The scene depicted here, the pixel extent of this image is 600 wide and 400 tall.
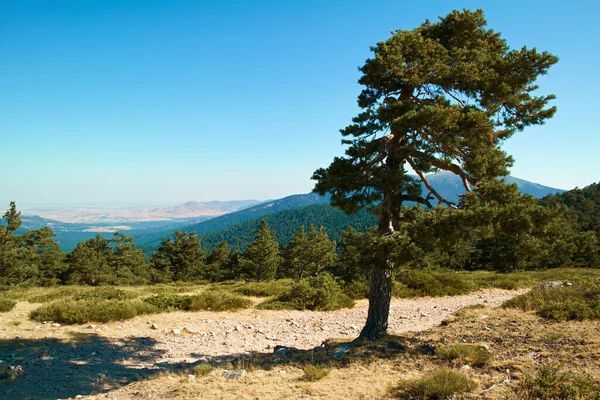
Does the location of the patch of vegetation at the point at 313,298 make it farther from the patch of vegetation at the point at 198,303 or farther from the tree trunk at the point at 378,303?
the tree trunk at the point at 378,303

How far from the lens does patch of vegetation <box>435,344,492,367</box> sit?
6.59m

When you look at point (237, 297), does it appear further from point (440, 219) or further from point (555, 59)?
point (555, 59)

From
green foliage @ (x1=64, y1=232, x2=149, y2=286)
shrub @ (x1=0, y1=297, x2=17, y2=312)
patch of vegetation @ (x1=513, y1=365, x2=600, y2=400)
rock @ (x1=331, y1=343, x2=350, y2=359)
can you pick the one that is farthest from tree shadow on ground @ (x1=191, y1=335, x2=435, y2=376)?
green foliage @ (x1=64, y1=232, x2=149, y2=286)

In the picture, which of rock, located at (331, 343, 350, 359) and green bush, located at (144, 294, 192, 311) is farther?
green bush, located at (144, 294, 192, 311)

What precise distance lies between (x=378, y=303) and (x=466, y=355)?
220 cm

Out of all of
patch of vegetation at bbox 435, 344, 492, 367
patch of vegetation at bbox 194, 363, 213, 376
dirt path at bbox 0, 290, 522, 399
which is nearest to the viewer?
patch of vegetation at bbox 435, 344, 492, 367

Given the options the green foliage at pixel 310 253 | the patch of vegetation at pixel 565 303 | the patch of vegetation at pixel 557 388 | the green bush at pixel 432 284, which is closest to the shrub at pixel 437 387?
the patch of vegetation at pixel 557 388

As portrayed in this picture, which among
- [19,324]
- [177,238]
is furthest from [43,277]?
[19,324]

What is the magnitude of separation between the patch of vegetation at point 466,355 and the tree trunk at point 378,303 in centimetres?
151

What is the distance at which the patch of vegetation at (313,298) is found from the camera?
1483 centimetres

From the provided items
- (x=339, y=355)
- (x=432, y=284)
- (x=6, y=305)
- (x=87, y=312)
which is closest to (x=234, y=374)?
(x=339, y=355)

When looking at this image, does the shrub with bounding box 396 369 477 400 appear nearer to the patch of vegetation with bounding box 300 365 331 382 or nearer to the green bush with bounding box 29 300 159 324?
the patch of vegetation with bounding box 300 365 331 382

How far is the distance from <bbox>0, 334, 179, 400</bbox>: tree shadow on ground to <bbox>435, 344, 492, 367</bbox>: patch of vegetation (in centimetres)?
639

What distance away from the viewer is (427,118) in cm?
696
